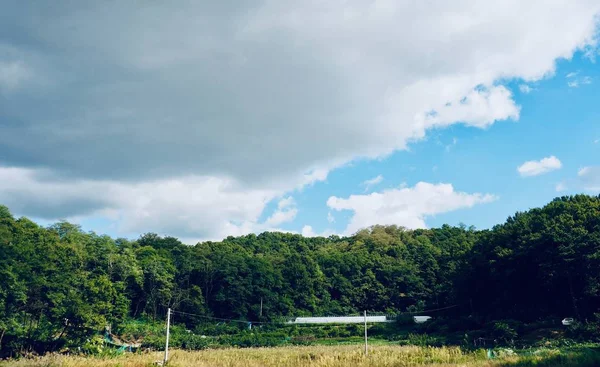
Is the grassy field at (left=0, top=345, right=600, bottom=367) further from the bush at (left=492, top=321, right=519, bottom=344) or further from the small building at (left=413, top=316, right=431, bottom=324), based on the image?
the small building at (left=413, top=316, right=431, bottom=324)

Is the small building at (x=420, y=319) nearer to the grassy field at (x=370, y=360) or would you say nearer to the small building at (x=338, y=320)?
the small building at (x=338, y=320)

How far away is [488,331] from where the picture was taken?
34688 mm

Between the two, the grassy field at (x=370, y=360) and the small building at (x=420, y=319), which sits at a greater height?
the grassy field at (x=370, y=360)

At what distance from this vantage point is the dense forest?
99.6 feet

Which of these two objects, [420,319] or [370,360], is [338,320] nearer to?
[420,319]

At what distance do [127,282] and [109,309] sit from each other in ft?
75.6

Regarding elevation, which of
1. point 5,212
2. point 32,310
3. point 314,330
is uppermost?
point 5,212

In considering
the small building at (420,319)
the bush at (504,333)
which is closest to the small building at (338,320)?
the small building at (420,319)

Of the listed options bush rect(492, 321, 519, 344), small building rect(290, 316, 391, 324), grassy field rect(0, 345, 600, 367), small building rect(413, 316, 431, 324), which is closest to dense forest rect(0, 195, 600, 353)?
small building rect(413, 316, 431, 324)

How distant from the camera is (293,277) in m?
64.6

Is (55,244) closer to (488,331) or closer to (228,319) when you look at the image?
(228,319)

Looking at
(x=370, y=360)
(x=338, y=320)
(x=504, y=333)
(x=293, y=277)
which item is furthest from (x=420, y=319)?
(x=370, y=360)

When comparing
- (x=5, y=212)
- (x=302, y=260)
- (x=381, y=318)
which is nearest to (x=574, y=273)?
(x=381, y=318)

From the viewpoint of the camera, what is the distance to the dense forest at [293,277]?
30.3 metres
